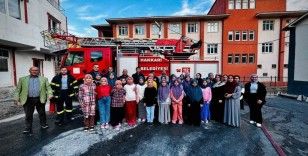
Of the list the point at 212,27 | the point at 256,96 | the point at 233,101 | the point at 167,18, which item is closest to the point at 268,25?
the point at 212,27

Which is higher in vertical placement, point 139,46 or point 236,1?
point 236,1

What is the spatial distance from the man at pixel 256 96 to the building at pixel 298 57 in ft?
31.5

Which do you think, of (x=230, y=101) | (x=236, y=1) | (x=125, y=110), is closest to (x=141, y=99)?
(x=125, y=110)

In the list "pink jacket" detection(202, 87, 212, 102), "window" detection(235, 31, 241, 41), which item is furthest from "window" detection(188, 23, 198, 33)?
"pink jacket" detection(202, 87, 212, 102)

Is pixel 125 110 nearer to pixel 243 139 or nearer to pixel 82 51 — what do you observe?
pixel 243 139

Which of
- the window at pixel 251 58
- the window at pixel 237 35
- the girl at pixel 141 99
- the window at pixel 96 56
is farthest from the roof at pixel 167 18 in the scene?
the girl at pixel 141 99

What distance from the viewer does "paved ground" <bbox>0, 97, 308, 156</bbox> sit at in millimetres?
5066

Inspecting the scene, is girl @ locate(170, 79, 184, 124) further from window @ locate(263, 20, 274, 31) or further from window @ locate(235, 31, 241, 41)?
window @ locate(263, 20, 274, 31)

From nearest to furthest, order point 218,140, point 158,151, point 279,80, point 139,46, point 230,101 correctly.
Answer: point 158,151
point 218,140
point 230,101
point 139,46
point 279,80

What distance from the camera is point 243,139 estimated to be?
5.95m

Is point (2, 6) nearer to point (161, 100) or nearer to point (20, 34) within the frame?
point (20, 34)

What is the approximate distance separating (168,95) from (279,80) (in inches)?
948

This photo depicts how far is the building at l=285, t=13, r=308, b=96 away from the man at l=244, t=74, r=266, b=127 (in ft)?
31.5

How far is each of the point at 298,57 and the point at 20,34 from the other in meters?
18.9
